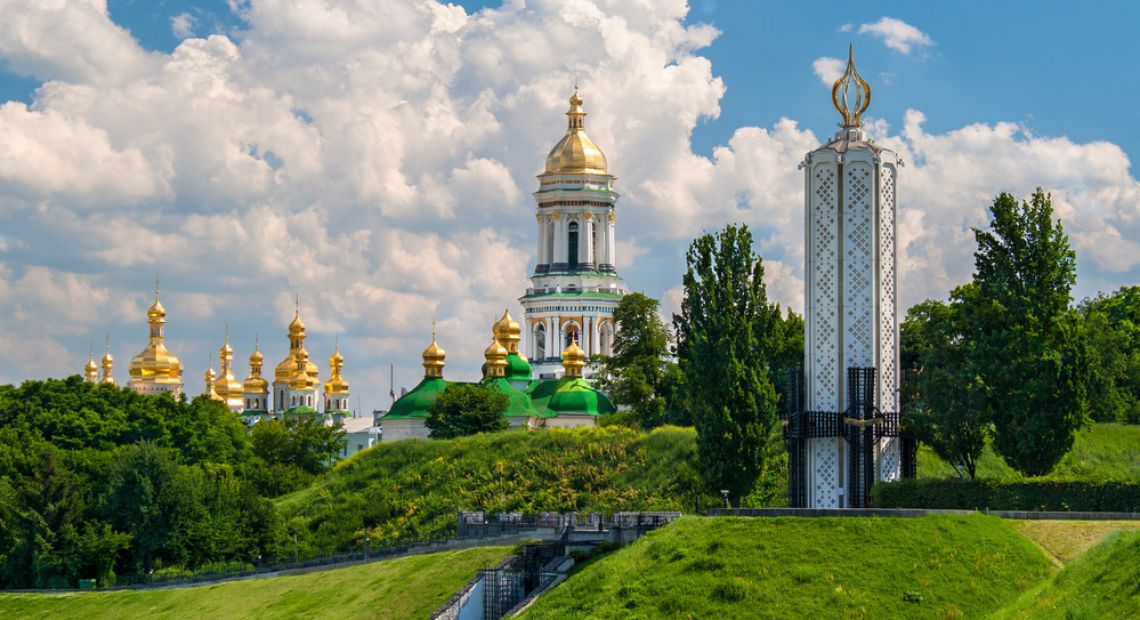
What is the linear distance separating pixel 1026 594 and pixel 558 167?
273 ft

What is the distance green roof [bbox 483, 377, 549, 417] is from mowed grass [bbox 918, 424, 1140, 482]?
35.8 meters

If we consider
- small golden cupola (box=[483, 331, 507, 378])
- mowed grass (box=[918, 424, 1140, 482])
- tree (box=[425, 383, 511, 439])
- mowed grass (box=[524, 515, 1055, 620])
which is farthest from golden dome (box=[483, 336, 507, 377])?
mowed grass (box=[524, 515, 1055, 620])

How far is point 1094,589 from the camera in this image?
31312 mm

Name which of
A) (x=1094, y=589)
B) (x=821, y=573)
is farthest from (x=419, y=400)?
(x=1094, y=589)

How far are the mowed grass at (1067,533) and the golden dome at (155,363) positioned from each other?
110 metres

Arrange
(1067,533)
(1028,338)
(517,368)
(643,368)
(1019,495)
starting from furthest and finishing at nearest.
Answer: (517,368) → (643,368) → (1028,338) → (1019,495) → (1067,533)

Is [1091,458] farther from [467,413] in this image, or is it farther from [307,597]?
[467,413]

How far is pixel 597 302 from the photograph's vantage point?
116 meters

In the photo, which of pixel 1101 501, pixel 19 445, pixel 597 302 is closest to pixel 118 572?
pixel 19 445

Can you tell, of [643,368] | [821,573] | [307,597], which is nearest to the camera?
[821,573]

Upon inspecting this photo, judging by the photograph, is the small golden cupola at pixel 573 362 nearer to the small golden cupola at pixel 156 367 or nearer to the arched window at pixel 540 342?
the arched window at pixel 540 342

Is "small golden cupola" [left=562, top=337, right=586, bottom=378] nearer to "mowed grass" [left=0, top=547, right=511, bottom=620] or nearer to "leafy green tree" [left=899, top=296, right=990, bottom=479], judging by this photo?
"mowed grass" [left=0, top=547, right=511, bottom=620]

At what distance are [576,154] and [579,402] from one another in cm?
2777

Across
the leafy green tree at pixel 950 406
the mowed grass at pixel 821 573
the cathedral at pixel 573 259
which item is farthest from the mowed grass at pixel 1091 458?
the cathedral at pixel 573 259
